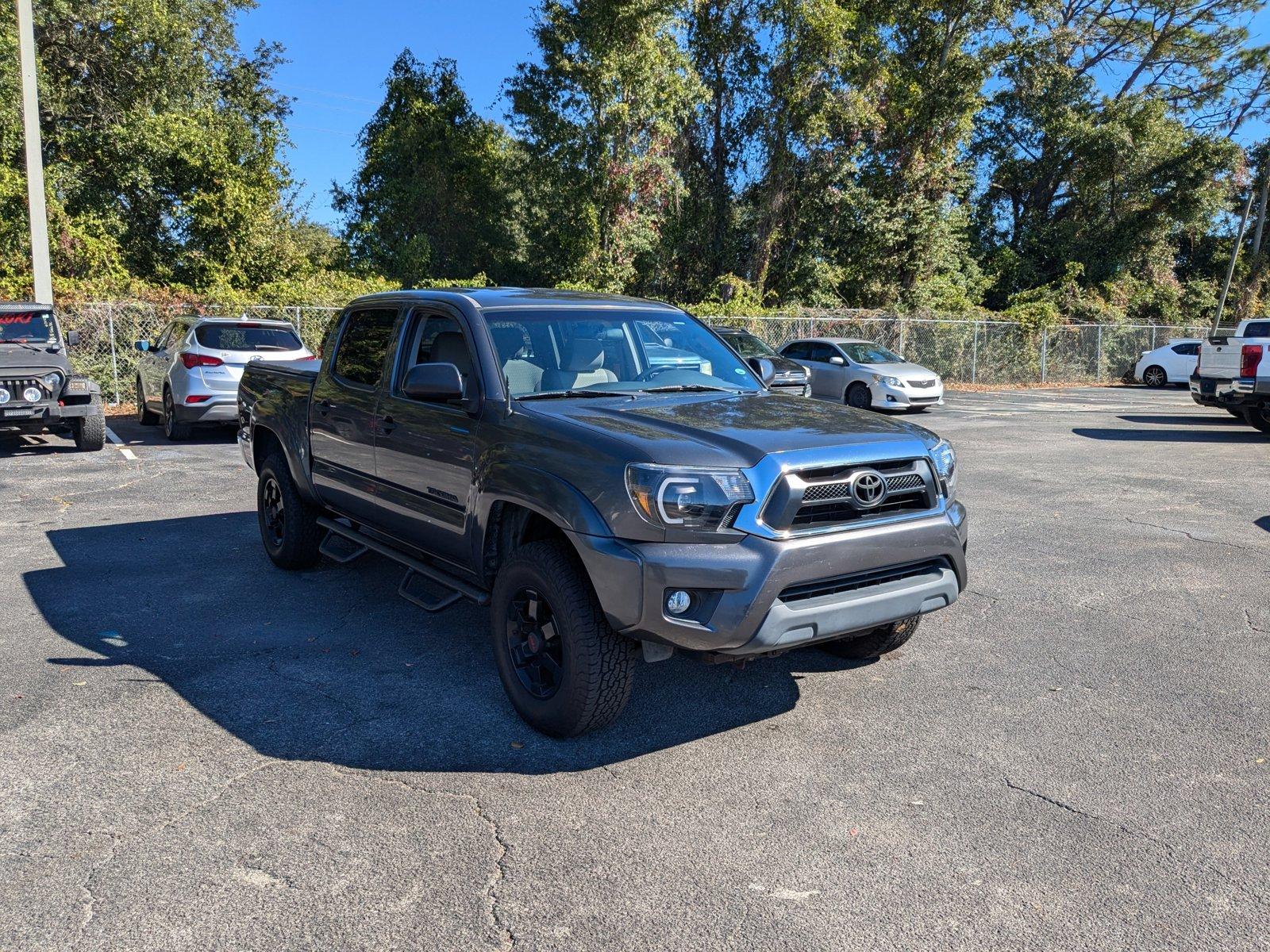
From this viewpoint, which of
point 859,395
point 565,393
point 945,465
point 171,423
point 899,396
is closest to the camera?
point 945,465

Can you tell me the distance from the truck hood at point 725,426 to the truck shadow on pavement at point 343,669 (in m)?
1.25

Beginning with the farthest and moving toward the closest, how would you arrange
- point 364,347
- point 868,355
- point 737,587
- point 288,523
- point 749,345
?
point 868,355 → point 749,345 → point 288,523 → point 364,347 → point 737,587

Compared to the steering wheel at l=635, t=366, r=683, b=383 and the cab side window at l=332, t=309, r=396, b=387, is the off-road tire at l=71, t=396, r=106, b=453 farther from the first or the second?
the steering wheel at l=635, t=366, r=683, b=383

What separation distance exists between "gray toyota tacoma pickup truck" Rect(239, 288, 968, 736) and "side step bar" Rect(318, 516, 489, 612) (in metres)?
0.02

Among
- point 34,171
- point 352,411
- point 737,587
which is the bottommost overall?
point 737,587

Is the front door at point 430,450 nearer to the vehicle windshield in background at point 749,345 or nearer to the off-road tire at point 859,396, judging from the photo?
the vehicle windshield in background at point 749,345

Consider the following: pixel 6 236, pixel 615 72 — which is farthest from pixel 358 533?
pixel 615 72

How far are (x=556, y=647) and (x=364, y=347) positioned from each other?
102 inches

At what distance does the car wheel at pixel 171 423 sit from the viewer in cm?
1317

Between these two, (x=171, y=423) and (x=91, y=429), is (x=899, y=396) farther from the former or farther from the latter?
(x=91, y=429)

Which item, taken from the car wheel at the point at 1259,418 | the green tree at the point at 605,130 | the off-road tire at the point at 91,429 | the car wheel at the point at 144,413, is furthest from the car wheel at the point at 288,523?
the green tree at the point at 605,130

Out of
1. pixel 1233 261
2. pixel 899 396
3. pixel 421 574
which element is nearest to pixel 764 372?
pixel 421 574

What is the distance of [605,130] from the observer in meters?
28.7

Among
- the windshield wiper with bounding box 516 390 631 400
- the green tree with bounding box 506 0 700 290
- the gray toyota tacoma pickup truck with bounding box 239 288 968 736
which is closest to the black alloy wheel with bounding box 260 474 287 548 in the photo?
the gray toyota tacoma pickup truck with bounding box 239 288 968 736
